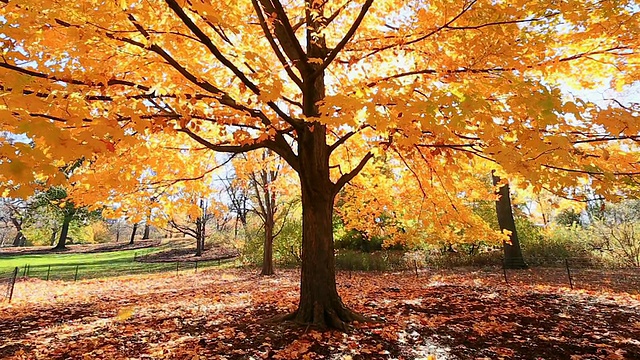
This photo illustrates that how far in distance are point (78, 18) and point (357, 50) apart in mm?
4148

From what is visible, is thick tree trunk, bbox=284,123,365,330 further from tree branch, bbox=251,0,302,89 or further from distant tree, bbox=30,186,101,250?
distant tree, bbox=30,186,101,250

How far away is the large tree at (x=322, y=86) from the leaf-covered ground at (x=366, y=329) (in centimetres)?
93

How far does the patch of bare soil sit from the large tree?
2464cm

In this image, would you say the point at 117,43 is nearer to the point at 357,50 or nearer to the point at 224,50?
the point at 224,50

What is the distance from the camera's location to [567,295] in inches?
316

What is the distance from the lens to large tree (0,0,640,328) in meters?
3.04

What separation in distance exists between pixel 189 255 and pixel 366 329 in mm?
29001

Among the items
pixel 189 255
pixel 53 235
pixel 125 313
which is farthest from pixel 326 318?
pixel 53 235

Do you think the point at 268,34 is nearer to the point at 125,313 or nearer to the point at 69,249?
Result: the point at 125,313

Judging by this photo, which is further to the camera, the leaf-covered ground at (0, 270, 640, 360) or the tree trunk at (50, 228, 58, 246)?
the tree trunk at (50, 228, 58, 246)

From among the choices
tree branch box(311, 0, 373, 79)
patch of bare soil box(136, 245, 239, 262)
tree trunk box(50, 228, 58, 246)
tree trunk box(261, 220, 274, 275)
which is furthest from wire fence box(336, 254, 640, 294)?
tree trunk box(50, 228, 58, 246)

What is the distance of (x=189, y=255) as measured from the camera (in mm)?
30797

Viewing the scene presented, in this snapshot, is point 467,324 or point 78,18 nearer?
point 78,18

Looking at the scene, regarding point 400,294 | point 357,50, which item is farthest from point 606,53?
point 400,294
